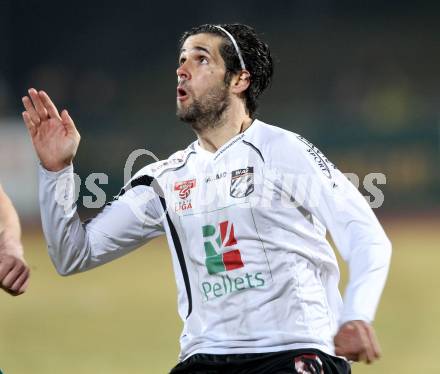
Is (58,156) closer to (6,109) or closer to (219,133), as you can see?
(219,133)

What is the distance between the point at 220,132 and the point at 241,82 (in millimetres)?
357

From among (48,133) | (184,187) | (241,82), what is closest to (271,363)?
(184,187)

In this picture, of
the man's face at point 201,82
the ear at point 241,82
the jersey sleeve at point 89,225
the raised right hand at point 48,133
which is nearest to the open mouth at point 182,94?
the man's face at point 201,82

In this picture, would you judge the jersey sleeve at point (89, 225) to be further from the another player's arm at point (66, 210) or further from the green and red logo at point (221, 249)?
the green and red logo at point (221, 249)

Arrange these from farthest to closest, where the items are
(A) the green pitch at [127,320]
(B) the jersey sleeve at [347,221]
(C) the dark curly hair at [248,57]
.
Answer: (A) the green pitch at [127,320], (C) the dark curly hair at [248,57], (B) the jersey sleeve at [347,221]

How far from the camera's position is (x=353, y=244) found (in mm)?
4055

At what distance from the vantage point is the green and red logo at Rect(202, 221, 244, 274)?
14.1 feet

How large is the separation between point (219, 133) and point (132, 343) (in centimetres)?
448

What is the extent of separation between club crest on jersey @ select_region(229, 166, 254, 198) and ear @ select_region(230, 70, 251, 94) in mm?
573

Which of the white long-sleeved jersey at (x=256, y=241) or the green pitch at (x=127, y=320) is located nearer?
the white long-sleeved jersey at (x=256, y=241)

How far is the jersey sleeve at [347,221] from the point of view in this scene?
12.7ft

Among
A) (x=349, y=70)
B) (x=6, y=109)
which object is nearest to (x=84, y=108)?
(x=6, y=109)

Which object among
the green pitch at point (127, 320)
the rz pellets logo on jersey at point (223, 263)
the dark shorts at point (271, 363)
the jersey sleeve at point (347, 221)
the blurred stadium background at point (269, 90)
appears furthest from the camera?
the blurred stadium background at point (269, 90)

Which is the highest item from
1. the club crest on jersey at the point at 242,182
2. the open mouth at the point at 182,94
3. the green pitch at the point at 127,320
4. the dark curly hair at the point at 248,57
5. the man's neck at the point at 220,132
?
the dark curly hair at the point at 248,57
